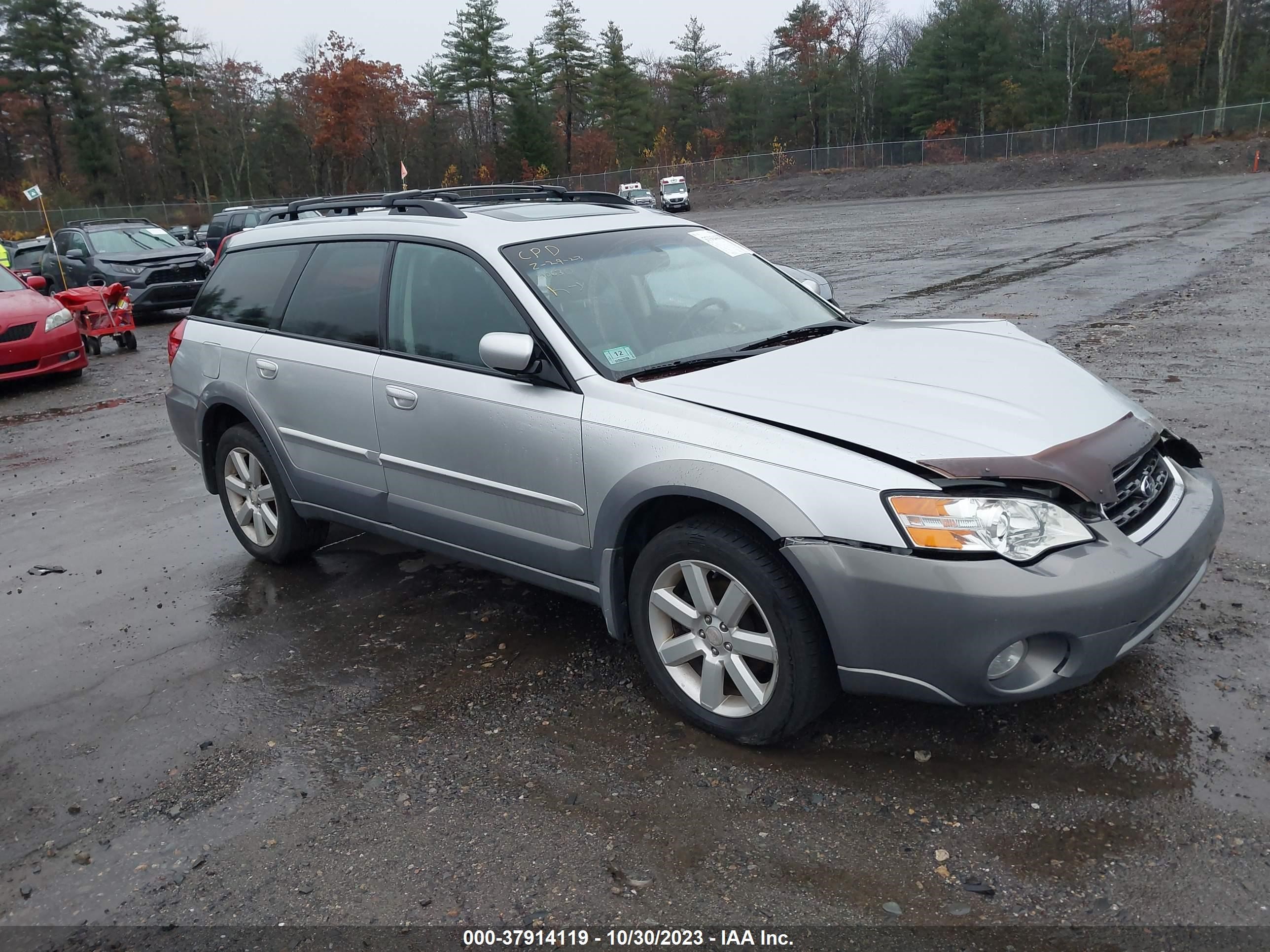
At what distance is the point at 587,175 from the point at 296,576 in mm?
69391

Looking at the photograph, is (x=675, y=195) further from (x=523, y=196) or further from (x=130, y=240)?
(x=523, y=196)

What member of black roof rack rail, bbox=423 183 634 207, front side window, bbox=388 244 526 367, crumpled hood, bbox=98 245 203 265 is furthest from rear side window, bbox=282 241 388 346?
crumpled hood, bbox=98 245 203 265

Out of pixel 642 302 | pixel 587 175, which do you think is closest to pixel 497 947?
pixel 642 302

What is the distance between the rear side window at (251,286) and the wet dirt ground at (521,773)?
141 centimetres

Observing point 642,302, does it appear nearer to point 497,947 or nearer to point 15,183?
point 497,947

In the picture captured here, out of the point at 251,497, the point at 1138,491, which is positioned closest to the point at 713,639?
the point at 1138,491

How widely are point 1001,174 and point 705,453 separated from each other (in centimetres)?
5314

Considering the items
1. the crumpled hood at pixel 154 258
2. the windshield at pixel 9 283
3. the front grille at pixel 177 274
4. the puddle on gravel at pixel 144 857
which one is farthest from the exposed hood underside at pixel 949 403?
the crumpled hood at pixel 154 258

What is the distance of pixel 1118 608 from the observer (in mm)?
2914

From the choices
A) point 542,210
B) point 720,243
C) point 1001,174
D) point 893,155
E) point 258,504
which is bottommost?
point 258,504

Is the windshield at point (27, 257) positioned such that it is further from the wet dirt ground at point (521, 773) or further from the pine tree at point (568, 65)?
the pine tree at point (568, 65)

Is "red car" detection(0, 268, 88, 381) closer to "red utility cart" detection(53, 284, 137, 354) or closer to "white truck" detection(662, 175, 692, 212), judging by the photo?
"red utility cart" detection(53, 284, 137, 354)

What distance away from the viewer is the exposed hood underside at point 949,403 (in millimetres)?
3031

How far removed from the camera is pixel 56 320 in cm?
1219
